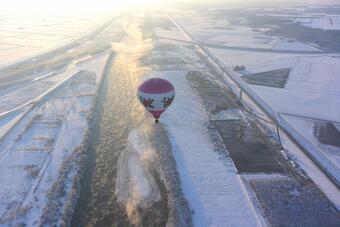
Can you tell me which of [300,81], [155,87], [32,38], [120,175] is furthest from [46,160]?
[32,38]

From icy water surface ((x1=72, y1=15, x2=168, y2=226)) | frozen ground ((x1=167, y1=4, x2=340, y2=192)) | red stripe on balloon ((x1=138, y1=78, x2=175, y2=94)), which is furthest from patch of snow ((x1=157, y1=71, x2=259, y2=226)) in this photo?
frozen ground ((x1=167, y1=4, x2=340, y2=192))

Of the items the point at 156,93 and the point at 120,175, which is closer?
the point at 120,175

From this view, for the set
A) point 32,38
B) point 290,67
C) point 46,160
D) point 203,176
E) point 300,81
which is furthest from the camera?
point 32,38

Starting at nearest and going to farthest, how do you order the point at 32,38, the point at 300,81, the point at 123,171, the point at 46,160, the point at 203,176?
1. the point at 203,176
2. the point at 123,171
3. the point at 46,160
4. the point at 300,81
5. the point at 32,38

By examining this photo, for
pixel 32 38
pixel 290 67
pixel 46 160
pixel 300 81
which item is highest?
pixel 46 160

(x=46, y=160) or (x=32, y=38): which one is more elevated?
(x=46, y=160)

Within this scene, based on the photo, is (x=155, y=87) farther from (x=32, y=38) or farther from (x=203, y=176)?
(x=32, y=38)

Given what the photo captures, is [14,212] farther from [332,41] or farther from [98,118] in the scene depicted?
[332,41]
